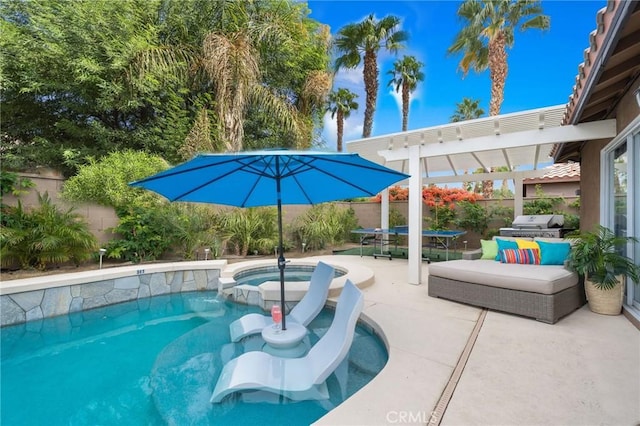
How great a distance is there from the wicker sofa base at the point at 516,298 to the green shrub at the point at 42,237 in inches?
315

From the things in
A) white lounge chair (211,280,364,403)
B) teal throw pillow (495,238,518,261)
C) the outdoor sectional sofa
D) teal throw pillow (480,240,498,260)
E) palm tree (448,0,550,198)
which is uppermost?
palm tree (448,0,550,198)

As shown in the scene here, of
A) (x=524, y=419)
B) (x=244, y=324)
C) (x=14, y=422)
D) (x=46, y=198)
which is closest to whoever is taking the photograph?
(x=524, y=419)

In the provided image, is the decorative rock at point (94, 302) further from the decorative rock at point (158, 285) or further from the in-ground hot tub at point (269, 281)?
the in-ground hot tub at point (269, 281)

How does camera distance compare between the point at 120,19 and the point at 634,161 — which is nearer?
the point at 634,161

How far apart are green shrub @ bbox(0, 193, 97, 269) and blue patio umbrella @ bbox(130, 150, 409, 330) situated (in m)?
4.60

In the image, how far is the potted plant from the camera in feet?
15.0

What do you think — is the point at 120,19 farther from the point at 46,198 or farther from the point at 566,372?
the point at 566,372

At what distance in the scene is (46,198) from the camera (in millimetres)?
7254

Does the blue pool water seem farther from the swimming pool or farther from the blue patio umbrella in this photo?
the swimming pool

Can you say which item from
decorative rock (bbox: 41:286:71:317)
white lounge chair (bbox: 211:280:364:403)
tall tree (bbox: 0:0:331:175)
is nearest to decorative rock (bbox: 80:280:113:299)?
decorative rock (bbox: 41:286:71:317)

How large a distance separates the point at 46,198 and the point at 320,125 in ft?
40.5

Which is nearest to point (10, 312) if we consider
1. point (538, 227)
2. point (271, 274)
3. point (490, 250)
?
point (271, 274)

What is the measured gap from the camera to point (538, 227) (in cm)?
922

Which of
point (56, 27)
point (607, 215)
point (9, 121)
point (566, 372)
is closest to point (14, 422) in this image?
point (566, 372)
